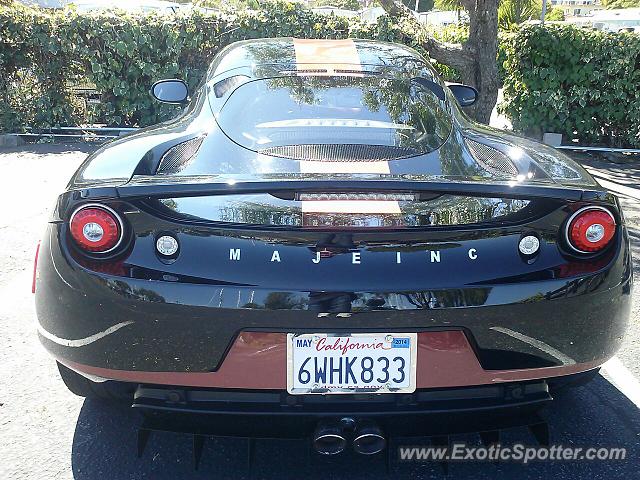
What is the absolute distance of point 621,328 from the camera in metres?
2.25

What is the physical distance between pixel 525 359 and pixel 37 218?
4584 millimetres

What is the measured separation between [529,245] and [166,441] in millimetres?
1519

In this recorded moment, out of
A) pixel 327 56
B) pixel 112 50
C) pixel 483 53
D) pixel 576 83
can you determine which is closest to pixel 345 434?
pixel 327 56

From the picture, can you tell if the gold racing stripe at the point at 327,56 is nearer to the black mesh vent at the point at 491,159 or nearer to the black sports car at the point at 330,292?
the black mesh vent at the point at 491,159

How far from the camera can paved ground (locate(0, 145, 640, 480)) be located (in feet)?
7.73

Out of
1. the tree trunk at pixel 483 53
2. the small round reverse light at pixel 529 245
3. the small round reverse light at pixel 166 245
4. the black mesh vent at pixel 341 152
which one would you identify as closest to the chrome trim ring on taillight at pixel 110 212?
the small round reverse light at pixel 166 245

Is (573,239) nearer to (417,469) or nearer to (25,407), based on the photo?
(417,469)

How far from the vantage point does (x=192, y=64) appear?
384 inches

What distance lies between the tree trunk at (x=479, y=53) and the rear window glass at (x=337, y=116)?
604 centimetres

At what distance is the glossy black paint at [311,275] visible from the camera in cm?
195

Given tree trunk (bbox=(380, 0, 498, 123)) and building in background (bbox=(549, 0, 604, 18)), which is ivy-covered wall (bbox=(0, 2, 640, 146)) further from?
building in background (bbox=(549, 0, 604, 18))

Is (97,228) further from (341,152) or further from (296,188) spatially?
(341,152)

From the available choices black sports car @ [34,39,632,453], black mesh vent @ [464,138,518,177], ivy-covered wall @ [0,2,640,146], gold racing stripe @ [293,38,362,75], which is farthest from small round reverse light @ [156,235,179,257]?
ivy-covered wall @ [0,2,640,146]

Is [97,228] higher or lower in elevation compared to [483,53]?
higher
